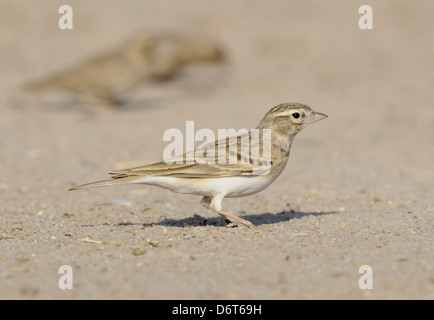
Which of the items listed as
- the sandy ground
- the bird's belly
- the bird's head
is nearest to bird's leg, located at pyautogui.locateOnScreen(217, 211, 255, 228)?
the sandy ground

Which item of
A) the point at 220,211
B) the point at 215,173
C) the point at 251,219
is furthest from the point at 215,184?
the point at 251,219

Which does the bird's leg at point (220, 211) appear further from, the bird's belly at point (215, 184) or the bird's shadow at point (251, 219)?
the bird's shadow at point (251, 219)

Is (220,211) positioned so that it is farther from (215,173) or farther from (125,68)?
(125,68)

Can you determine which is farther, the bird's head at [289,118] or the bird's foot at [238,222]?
the bird's head at [289,118]

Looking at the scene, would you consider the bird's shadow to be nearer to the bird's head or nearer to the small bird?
the small bird

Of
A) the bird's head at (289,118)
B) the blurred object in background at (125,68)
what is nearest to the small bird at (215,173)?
the bird's head at (289,118)
